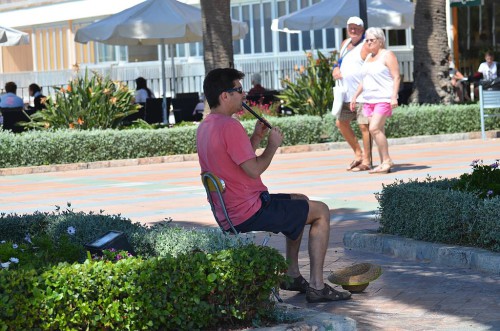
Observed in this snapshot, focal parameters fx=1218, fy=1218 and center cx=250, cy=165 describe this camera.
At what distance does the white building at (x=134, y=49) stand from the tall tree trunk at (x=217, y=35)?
10.2m

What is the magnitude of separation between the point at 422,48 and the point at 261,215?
1636 centimetres

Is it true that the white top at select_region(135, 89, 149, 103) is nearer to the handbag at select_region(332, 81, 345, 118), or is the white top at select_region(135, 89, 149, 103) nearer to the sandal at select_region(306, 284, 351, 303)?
the handbag at select_region(332, 81, 345, 118)

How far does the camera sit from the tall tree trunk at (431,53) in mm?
22859

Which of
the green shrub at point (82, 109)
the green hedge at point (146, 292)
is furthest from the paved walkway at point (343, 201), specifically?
the green shrub at point (82, 109)

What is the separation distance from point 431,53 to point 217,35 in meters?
4.09

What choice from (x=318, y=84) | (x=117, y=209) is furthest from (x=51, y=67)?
(x=117, y=209)

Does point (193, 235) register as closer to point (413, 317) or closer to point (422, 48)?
point (413, 317)

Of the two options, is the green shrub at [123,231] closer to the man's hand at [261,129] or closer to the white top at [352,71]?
the man's hand at [261,129]

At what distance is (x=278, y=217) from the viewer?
7164 mm

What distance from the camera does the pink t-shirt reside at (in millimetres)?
7051

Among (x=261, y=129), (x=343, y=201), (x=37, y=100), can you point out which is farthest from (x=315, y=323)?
(x=37, y=100)

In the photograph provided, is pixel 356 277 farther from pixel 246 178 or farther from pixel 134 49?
pixel 134 49

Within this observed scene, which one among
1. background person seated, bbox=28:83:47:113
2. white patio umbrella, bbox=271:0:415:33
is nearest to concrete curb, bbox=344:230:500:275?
background person seated, bbox=28:83:47:113

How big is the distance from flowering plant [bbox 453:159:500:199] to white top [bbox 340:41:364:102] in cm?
622
